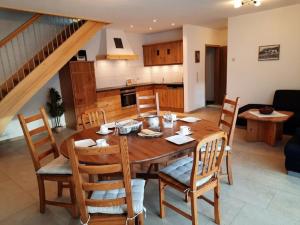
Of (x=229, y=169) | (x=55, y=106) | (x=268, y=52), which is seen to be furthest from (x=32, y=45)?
(x=268, y=52)

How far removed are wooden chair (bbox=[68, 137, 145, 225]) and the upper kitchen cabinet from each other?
5512 mm

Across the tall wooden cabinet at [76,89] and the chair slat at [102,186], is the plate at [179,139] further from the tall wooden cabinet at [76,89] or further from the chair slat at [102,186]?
the tall wooden cabinet at [76,89]

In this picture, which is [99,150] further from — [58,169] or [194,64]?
[194,64]

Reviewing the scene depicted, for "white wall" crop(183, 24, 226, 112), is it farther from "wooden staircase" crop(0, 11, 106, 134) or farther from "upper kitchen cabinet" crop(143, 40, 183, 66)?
"wooden staircase" crop(0, 11, 106, 134)

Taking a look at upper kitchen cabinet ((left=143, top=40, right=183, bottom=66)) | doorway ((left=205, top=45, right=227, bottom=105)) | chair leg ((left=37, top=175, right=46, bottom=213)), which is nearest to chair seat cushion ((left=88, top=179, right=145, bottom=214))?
chair leg ((left=37, top=175, right=46, bottom=213))

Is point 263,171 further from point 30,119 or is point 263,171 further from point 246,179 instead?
point 30,119

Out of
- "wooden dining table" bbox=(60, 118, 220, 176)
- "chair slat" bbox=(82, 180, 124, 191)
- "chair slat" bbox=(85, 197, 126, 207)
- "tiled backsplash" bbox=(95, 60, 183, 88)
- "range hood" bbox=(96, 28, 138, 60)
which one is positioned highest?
"range hood" bbox=(96, 28, 138, 60)

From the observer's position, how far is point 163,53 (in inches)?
269

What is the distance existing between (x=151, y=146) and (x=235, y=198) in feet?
3.92

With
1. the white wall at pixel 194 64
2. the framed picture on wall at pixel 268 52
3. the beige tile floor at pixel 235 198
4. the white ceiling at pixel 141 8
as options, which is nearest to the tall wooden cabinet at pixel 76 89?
the white ceiling at pixel 141 8

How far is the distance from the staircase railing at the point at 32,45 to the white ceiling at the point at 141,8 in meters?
0.79

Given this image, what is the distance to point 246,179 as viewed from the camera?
2658 mm

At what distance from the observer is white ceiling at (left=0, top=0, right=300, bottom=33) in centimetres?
355

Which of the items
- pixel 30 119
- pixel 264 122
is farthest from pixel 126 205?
pixel 264 122
